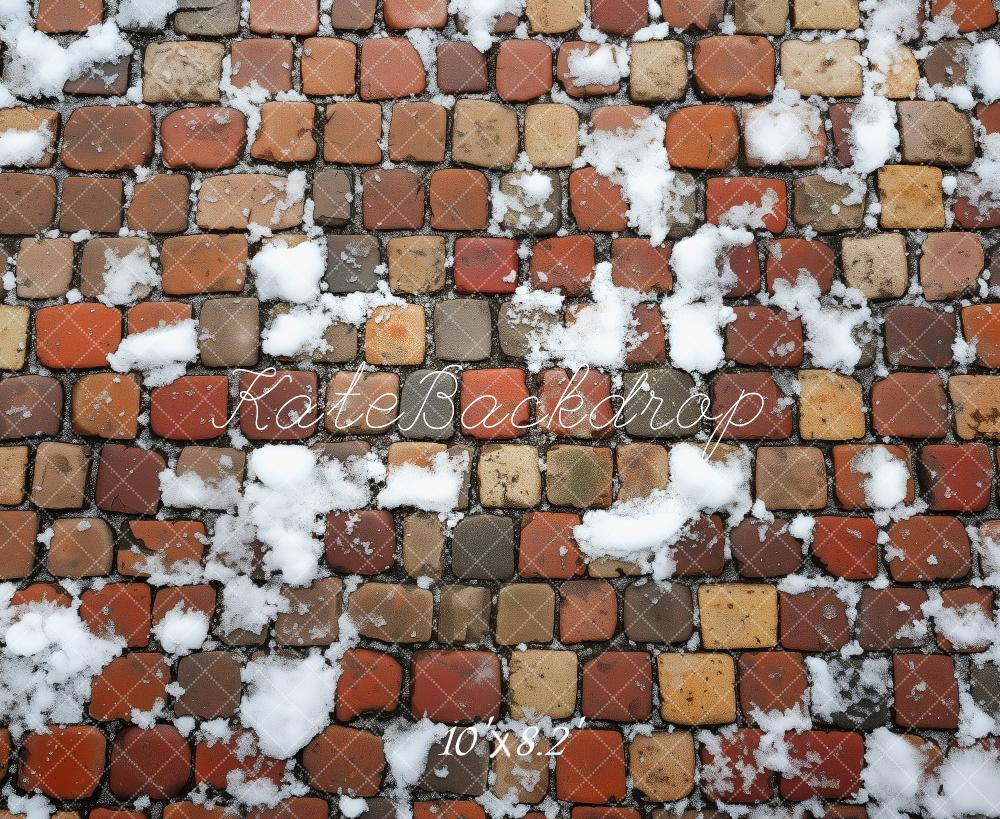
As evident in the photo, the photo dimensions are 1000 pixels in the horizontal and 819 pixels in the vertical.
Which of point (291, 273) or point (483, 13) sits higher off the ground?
point (483, 13)

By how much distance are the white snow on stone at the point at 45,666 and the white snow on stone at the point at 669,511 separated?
27.0 inches

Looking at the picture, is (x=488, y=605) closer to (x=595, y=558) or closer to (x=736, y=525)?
(x=595, y=558)

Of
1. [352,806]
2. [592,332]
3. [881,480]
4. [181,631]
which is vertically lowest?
[352,806]

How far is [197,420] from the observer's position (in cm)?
96

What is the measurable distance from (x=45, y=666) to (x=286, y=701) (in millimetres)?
339

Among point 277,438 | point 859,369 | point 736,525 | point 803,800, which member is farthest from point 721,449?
point 277,438

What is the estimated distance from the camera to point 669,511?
95 cm

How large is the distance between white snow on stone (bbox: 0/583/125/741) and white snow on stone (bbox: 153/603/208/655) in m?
0.06

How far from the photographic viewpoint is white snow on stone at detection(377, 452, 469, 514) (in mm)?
946

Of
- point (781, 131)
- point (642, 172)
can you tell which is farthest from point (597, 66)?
point (781, 131)

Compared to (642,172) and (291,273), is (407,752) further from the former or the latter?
(642,172)

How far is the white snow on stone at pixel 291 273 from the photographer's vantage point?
3.19 ft

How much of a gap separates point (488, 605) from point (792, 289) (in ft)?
2.06

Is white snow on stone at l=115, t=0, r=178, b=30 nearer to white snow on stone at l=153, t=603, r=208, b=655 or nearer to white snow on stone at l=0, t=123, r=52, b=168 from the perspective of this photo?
white snow on stone at l=0, t=123, r=52, b=168
